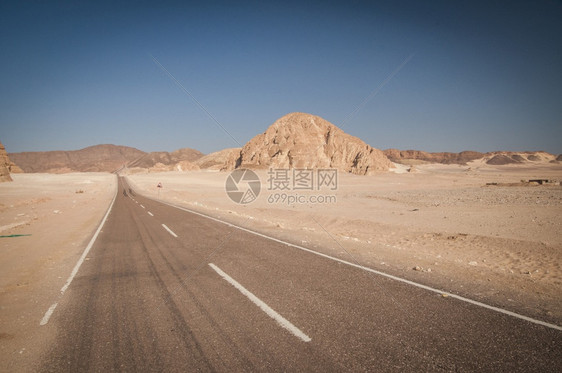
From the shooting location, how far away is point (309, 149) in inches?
3071

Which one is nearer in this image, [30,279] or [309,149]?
[30,279]

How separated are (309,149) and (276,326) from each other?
248 feet

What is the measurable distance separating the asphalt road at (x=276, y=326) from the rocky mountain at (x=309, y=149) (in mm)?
67831

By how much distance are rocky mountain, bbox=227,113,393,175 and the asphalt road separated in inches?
2671

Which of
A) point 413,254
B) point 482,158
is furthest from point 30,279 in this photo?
point 482,158

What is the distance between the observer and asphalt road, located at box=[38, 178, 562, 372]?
3.26 m

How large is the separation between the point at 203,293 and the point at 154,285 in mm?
1328

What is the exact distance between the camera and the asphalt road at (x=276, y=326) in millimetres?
3258

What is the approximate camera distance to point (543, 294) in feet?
16.9
